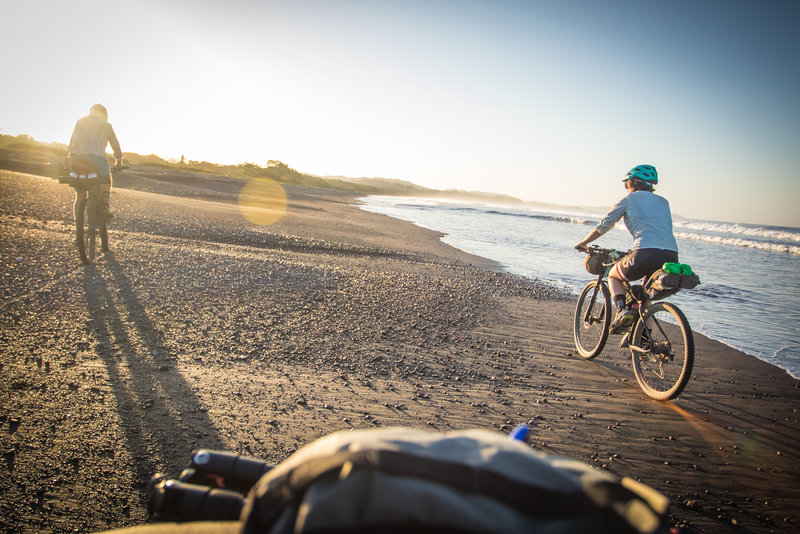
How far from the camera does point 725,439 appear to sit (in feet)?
12.5

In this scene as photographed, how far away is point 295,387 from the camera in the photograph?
3.81 m

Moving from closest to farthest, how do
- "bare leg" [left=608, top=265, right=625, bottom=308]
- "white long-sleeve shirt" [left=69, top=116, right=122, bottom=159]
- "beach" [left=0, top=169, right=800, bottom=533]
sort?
"beach" [left=0, top=169, right=800, bottom=533] < "bare leg" [left=608, top=265, right=625, bottom=308] < "white long-sleeve shirt" [left=69, top=116, right=122, bottom=159]

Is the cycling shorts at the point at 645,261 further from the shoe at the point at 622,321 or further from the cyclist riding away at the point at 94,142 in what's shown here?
the cyclist riding away at the point at 94,142

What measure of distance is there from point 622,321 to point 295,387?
13.9ft

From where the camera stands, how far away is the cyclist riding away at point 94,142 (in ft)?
22.8

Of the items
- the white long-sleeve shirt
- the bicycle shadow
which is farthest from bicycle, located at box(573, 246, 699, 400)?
the white long-sleeve shirt

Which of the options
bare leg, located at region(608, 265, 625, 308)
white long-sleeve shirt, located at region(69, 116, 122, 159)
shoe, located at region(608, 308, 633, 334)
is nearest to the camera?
shoe, located at region(608, 308, 633, 334)

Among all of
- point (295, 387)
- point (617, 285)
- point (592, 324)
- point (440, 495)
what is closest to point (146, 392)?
point (295, 387)

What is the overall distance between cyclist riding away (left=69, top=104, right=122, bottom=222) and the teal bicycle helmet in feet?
28.1

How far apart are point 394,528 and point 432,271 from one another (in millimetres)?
9964

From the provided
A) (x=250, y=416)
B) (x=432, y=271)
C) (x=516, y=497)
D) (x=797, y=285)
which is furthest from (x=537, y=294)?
(x=797, y=285)

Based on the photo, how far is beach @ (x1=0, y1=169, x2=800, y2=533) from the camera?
2699 mm

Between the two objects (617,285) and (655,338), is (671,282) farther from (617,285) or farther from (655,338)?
(617,285)

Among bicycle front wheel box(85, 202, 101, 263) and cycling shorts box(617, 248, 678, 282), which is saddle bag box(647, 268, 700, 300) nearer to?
cycling shorts box(617, 248, 678, 282)
